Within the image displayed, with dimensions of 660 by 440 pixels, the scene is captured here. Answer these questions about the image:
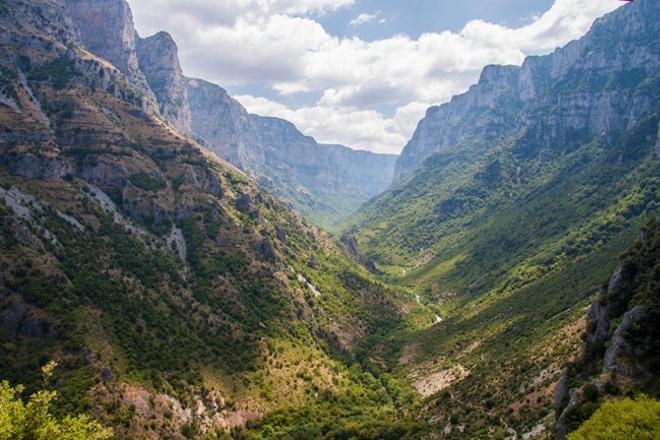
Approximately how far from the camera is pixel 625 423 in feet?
126

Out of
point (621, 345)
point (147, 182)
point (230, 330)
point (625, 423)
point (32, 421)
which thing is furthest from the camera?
point (147, 182)

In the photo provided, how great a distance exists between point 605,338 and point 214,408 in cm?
8379

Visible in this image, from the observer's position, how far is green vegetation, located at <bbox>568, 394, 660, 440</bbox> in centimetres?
3703

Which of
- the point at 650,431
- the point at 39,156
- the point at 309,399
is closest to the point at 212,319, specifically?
the point at 309,399

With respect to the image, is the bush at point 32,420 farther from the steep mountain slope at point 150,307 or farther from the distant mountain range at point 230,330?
the steep mountain slope at point 150,307

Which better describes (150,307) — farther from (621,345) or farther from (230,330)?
(621,345)

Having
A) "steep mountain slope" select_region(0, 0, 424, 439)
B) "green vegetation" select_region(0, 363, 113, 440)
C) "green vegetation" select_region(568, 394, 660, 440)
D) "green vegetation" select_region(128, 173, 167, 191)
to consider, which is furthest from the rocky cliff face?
"green vegetation" select_region(128, 173, 167, 191)

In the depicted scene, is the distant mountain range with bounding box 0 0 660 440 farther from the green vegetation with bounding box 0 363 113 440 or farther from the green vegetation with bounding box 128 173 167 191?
the green vegetation with bounding box 0 363 113 440

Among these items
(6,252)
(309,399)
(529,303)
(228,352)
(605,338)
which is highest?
(605,338)

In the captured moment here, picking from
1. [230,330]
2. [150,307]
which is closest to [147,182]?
[150,307]

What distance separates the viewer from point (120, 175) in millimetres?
181625

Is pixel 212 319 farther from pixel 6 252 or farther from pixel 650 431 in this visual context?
pixel 650 431

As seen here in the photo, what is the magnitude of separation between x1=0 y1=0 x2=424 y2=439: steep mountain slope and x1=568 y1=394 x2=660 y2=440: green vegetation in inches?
2396

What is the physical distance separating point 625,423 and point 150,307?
11860 centimetres
